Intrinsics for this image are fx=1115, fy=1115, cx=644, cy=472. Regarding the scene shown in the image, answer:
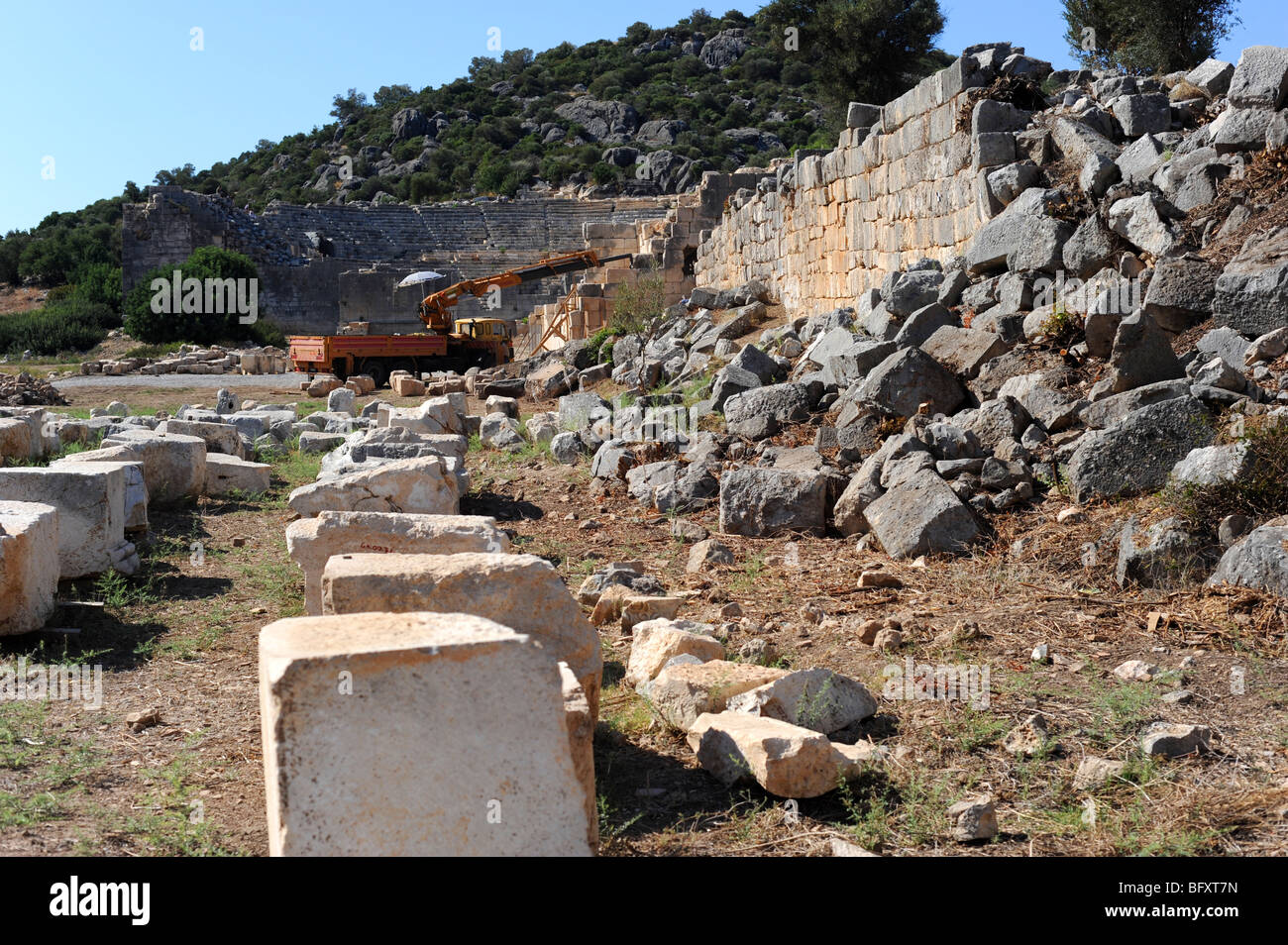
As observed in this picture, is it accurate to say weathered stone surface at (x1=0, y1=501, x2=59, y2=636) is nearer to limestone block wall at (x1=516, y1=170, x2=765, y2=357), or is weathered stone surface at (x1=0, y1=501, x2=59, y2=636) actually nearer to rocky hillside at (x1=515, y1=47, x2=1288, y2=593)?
rocky hillside at (x1=515, y1=47, x2=1288, y2=593)

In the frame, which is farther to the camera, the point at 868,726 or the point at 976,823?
the point at 868,726

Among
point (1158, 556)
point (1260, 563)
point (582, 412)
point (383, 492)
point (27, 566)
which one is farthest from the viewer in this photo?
point (582, 412)

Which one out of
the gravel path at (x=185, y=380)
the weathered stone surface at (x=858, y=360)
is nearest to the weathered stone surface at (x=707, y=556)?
the weathered stone surface at (x=858, y=360)

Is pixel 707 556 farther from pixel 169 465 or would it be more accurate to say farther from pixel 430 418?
pixel 430 418

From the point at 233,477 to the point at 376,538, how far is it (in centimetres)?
495

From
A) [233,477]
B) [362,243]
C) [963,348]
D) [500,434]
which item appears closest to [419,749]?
[963,348]

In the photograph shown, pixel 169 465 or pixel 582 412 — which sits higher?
pixel 582 412

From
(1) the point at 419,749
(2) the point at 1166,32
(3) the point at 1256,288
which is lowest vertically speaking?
(1) the point at 419,749

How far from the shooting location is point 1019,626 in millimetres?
5023

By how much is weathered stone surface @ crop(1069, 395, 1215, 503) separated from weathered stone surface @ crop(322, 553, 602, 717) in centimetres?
340

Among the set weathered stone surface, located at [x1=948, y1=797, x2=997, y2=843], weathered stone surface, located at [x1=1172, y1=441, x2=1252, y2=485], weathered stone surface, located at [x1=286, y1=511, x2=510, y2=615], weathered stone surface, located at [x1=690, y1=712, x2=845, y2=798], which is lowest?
weathered stone surface, located at [x1=948, y1=797, x2=997, y2=843]

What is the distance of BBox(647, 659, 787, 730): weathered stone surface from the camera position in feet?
13.3

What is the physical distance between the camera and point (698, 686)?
4.07 m

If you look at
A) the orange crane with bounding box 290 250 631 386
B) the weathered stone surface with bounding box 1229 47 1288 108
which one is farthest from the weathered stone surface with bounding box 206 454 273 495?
the orange crane with bounding box 290 250 631 386
